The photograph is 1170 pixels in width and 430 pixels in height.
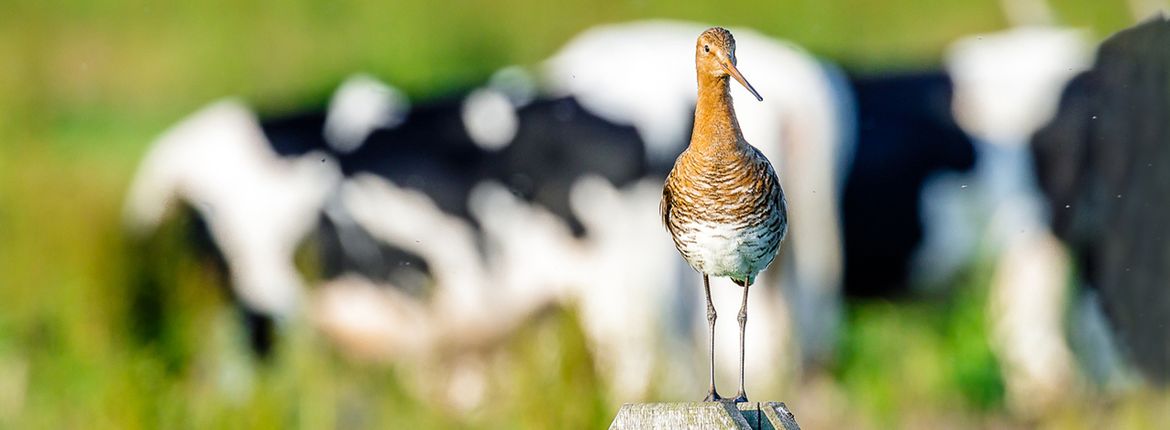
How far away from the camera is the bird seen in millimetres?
1805

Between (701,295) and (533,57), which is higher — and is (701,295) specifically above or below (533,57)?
below

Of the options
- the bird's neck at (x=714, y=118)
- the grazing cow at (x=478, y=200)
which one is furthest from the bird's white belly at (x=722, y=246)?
the grazing cow at (x=478, y=200)

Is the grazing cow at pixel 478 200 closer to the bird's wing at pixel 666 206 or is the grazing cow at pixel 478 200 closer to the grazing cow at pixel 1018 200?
the grazing cow at pixel 1018 200

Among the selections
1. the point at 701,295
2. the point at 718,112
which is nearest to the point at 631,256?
the point at 701,295

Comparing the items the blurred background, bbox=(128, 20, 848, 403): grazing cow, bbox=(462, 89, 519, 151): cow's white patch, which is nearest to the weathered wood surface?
the blurred background

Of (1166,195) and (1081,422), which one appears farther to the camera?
(1166,195)

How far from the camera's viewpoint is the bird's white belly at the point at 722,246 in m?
1.93

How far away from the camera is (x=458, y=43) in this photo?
564 cm

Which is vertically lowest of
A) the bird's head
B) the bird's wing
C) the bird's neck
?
the bird's wing

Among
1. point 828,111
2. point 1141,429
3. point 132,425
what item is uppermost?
point 828,111

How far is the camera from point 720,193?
1903 millimetres

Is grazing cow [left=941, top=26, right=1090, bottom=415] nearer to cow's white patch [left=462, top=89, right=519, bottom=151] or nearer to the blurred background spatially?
the blurred background

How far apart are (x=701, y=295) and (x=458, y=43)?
1.44 meters

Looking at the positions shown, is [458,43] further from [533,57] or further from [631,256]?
[631,256]
